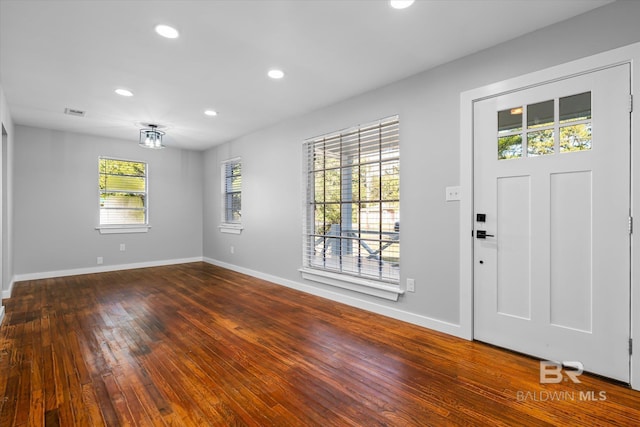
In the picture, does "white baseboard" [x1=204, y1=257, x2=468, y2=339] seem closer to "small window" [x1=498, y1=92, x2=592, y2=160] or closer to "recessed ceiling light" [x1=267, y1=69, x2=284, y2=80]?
"small window" [x1=498, y1=92, x2=592, y2=160]

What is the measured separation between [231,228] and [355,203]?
308 cm

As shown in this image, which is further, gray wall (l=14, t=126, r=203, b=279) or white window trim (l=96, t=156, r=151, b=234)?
white window trim (l=96, t=156, r=151, b=234)

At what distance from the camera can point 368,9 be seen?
207 centimetres

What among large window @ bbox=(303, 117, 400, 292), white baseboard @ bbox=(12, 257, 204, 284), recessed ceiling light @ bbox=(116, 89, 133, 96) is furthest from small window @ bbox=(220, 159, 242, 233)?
recessed ceiling light @ bbox=(116, 89, 133, 96)

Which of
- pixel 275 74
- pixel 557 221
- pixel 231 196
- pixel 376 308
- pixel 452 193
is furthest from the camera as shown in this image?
pixel 231 196

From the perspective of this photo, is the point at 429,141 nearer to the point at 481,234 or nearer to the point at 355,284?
the point at 481,234

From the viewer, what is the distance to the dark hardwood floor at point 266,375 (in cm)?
165

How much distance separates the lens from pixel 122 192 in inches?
231

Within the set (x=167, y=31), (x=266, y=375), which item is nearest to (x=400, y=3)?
(x=167, y=31)

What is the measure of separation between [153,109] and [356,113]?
271 cm

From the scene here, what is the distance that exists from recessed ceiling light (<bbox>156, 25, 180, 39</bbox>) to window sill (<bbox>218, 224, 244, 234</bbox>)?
11.9ft

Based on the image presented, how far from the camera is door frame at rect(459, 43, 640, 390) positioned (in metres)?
1.91

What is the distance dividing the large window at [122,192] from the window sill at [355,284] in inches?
154

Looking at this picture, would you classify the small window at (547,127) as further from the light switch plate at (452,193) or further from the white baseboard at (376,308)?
the white baseboard at (376,308)
